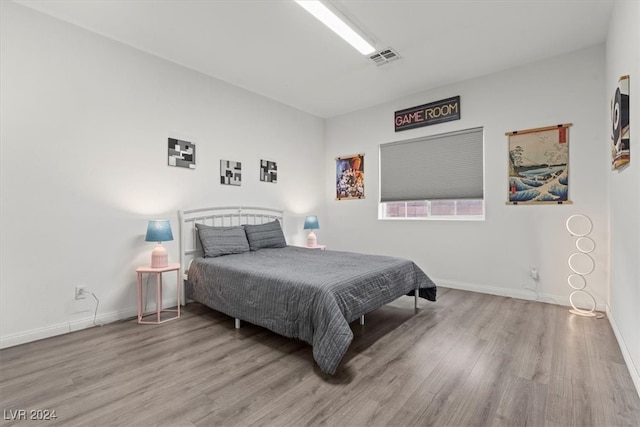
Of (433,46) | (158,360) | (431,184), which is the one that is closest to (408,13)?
(433,46)

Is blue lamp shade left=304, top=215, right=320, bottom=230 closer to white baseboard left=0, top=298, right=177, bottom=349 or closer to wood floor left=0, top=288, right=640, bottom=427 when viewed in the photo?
wood floor left=0, top=288, right=640, bottom=427

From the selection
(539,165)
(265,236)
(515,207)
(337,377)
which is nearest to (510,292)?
(515,207)

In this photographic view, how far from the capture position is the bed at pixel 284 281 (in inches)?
83.4

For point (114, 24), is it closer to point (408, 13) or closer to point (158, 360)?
point (408, 13)

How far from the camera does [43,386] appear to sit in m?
1.87

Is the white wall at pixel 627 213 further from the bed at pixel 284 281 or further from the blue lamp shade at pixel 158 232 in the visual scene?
the blue lamp shade at pixel 158 232

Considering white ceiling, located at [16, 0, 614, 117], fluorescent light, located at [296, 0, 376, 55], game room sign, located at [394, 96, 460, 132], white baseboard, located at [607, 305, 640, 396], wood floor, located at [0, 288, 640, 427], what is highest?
white ceiling, located at [16, 0, 614, 117]

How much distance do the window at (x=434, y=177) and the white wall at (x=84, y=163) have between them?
2.62 meters

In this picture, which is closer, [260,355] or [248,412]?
[248,412]

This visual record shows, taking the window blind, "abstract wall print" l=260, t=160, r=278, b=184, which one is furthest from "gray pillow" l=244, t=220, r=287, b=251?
the window blind

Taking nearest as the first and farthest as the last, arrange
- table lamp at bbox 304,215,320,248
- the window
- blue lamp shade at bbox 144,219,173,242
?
blue lamp shade at bbox 144,219,173,242 → the window → table lamp at bbox 304,215,320,248

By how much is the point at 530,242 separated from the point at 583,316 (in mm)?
908

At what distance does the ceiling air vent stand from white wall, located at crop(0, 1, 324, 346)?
2044mm

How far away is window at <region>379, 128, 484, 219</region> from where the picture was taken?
4039 millimetres
